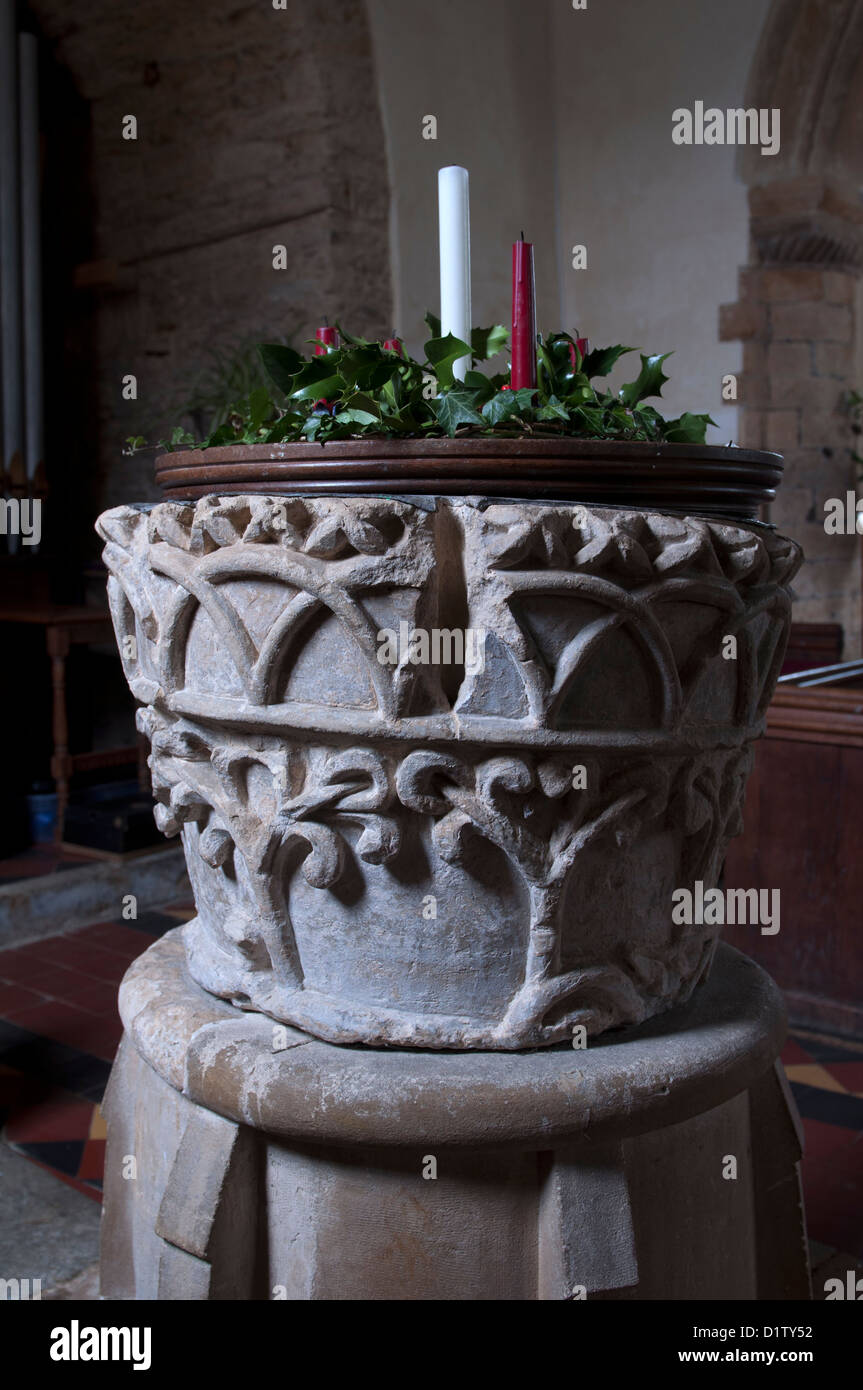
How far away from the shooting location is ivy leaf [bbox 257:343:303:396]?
4.66ft

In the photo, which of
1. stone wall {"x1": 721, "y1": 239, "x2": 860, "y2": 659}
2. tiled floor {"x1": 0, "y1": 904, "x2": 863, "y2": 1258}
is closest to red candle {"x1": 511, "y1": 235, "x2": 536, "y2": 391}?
tiled floor {"x1": 0, "y1": 904, "x2": 863, "y2": 1258}

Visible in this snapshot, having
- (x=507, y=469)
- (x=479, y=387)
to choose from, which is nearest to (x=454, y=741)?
(x=507, y=469)

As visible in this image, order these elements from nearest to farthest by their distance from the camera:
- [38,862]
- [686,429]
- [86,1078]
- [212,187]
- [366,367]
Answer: [366,367] → [686,429] → [86,1078] → [38,862] → [212,187]

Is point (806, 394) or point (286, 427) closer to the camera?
point (286, 427)

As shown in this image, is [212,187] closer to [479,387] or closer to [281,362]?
[281,362]

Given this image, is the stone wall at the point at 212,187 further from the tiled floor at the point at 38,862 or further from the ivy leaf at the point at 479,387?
the ivy leaf at the point at 479,387

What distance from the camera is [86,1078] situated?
287 cm

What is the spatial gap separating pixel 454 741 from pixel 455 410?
365mm

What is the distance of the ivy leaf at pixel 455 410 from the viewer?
1.29m

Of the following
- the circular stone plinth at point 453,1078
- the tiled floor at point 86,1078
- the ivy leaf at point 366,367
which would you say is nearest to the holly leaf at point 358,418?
the ivy leaf at point 366,367

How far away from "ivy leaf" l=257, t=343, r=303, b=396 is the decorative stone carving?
8.3 inches

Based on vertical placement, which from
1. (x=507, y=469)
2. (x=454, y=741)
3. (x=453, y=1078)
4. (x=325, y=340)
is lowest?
(x=453, y=1078)

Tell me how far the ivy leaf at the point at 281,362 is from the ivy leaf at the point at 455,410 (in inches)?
8.2

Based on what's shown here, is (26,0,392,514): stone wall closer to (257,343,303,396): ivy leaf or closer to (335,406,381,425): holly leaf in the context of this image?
(257,343,303,396): ivy leaf
